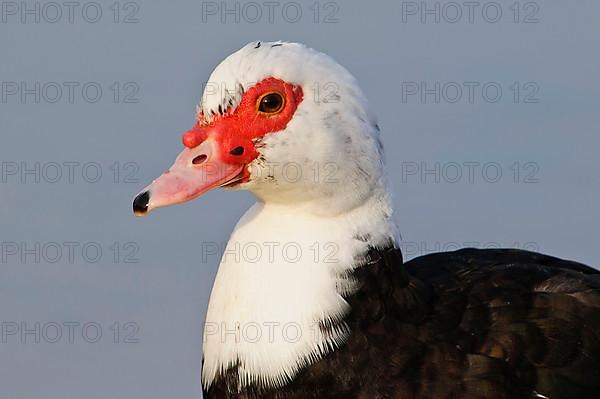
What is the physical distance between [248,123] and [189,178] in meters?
0.35

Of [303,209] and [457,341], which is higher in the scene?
[303,209]

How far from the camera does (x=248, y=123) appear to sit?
533 centimetres

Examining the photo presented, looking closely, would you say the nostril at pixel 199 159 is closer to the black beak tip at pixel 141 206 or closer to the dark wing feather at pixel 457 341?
the black beak tip at pixel 141 206

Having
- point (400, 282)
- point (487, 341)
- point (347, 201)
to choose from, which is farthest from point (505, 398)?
point (347, 201)

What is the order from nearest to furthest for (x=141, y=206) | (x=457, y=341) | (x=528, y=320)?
(x=141, y=206)
(x=457, y=341)
(x=528, y=320)

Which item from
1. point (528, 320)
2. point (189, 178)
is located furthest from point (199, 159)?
point (528, 320)

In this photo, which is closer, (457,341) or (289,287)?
(289,287)

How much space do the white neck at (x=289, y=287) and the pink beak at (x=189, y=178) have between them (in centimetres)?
29

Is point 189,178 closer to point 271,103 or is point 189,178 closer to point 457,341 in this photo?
point 271,103

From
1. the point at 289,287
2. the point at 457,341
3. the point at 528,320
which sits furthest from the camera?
the point at 528,320

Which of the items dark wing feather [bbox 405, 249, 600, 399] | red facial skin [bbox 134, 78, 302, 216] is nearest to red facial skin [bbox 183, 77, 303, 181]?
red facial skin [bbox 134, 78, 302, 216]

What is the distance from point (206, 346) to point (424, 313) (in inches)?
38.7

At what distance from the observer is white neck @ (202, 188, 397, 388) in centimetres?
523

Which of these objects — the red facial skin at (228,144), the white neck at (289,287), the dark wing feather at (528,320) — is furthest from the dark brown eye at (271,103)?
the dark wing feather at (528,320)
